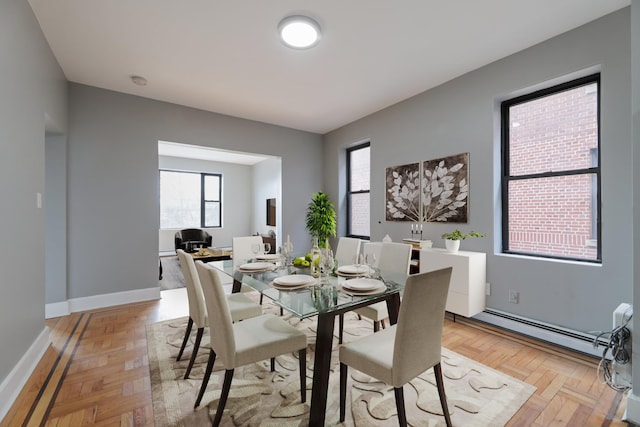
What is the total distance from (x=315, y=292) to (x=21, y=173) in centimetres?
230

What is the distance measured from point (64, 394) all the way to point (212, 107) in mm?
3618

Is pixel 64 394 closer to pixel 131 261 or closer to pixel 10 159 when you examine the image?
pixel 10 159

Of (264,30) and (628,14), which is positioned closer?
(628,14)

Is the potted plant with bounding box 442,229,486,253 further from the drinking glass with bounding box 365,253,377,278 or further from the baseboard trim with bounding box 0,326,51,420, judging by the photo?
the baseboard trim with bounding box 0,326,51,420

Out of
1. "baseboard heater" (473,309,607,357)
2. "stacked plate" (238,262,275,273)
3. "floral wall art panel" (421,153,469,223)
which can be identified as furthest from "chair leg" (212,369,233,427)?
"floral wall art panel" (421,153,469,223)

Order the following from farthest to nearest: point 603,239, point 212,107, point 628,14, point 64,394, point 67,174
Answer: point 212,107 < point 67,174 < point 603,239 < point 628,14 < point 64,394

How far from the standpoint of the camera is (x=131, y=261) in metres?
3.79

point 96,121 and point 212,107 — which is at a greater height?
point 212,107

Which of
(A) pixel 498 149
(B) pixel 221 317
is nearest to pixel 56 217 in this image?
(B) pixel 221 317

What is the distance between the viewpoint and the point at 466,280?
9.39ft

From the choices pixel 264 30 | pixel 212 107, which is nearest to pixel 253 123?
pixel 212 107

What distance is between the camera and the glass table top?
159cm

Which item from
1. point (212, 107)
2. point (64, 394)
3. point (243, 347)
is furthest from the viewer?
point (212, 107)

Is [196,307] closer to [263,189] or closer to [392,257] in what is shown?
[392,257]
